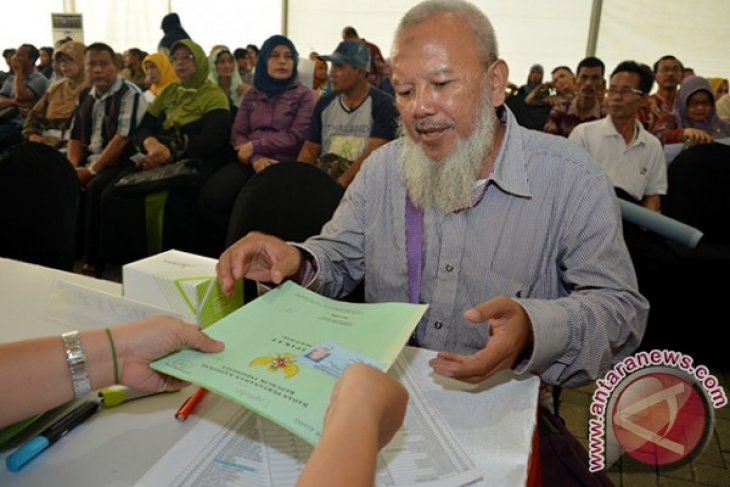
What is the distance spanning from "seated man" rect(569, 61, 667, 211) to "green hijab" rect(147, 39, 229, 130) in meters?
2.85

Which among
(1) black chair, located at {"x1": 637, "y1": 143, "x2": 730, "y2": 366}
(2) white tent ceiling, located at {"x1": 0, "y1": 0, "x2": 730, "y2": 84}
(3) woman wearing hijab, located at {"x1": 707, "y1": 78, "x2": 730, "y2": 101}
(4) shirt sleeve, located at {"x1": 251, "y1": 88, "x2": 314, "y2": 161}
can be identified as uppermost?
Result: (2) white tent ceiling, located at {"x1": 0, "y1": 0, "x2": 730, "y2": 84}

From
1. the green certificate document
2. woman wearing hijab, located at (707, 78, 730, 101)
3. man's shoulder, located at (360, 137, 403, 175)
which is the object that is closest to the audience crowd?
man's shoulder, located at (360, 137, 403, 175)

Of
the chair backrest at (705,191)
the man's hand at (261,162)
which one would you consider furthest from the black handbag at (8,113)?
the chair backrest at (705,191)

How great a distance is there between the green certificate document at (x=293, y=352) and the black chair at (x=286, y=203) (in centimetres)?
72

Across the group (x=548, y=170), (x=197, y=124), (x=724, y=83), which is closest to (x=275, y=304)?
(x=548, y=170)

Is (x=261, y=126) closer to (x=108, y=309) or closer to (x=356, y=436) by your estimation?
(x=108, y=309)

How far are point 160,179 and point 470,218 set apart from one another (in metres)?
3.08

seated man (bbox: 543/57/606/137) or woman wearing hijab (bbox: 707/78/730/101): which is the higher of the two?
woman wearing hijab (bbox: 707/78/730/101)

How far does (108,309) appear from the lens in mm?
1110

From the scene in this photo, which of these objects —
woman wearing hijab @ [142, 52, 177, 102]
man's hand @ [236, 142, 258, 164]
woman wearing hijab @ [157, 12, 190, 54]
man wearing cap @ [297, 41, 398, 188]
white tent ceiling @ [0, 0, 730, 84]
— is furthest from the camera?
white tent ceiling @ [0, 0, 730, 84]

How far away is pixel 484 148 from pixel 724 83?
9.02 metres

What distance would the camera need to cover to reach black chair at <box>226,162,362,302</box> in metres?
1.81

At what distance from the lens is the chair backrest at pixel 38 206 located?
2.12m

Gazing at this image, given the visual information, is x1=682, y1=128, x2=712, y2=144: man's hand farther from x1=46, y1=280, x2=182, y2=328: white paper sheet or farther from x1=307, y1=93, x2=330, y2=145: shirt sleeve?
x1=46, y1=280, x2=182, y2=328: white paper sheet
